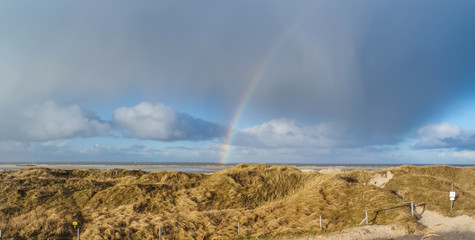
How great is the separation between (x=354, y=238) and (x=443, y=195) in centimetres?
1561

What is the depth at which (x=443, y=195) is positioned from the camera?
1260 inches

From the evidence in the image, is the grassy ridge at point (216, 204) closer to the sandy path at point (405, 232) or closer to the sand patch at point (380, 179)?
the sand patch at point (380, 179)

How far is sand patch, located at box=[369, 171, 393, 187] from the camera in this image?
4144 centimetres

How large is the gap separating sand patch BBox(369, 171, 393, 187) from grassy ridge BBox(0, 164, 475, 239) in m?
0.84

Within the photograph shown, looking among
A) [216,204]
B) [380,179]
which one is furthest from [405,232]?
[380,179]

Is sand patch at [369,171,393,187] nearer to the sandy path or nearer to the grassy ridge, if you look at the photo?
Result: the grassy ridge

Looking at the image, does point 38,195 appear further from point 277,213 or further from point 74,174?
point 277,213

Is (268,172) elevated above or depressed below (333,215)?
above

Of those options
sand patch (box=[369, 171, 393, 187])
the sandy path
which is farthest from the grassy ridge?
the sandy path

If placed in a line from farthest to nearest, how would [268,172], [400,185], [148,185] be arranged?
[268,172] → [400,185] → [148,185]

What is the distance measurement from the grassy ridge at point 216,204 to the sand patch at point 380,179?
836 millimetres

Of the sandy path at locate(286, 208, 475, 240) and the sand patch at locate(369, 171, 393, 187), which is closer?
the sandy path at locate(286, 208, 475, 240)

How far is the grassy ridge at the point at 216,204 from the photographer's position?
2481cm

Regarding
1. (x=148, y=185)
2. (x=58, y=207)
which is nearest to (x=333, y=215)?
(x=148, y=185)
